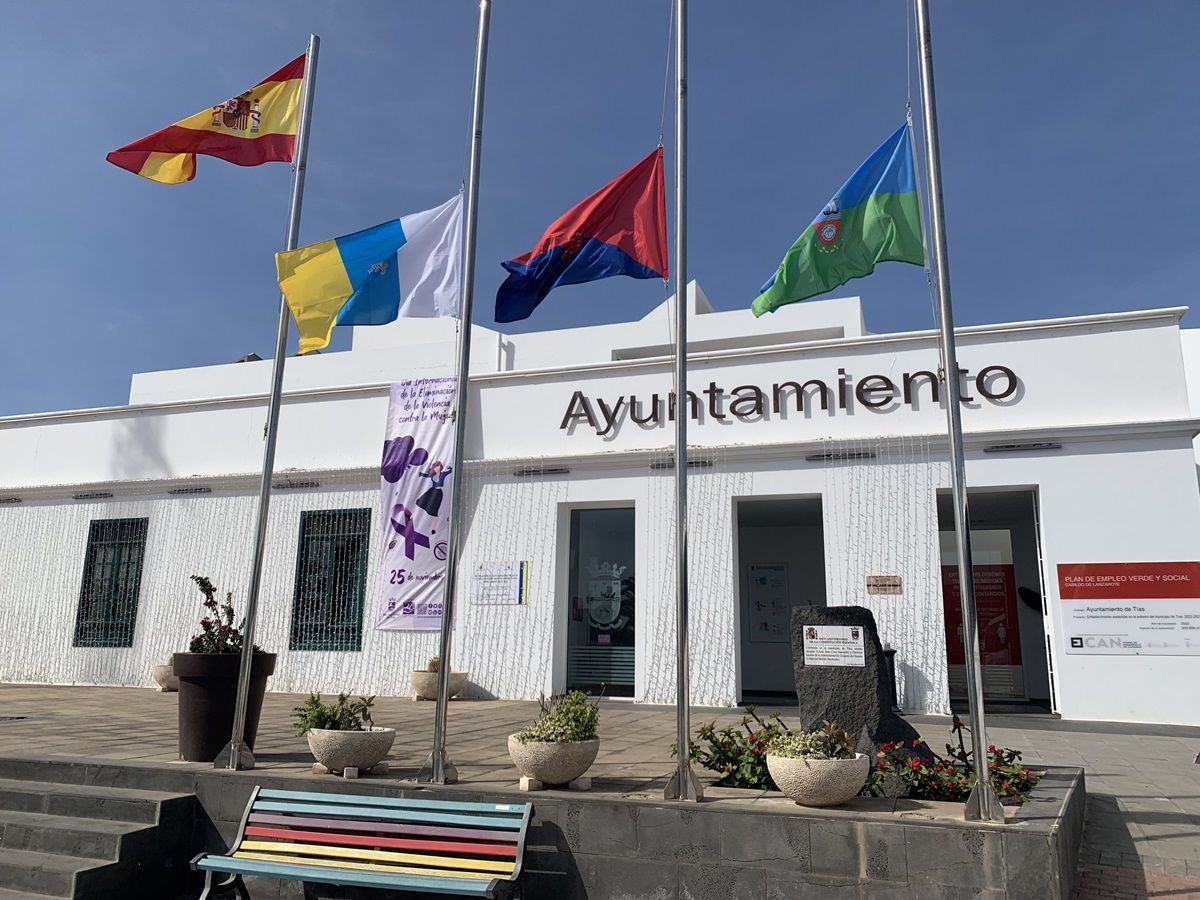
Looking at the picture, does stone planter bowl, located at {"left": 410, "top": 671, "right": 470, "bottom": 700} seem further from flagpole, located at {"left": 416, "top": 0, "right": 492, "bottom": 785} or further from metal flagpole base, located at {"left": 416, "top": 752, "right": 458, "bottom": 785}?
metal flagpole base, located at {"left": 416, "top": 752, "right": 458, "bottom": 785}

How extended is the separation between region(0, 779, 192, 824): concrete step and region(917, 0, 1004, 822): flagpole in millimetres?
5476

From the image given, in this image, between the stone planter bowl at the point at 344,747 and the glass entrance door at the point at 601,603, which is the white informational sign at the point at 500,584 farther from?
the stone planter bowl at the point at 344,747

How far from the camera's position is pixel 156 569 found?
55.5ft

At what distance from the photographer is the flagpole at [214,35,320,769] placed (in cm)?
699

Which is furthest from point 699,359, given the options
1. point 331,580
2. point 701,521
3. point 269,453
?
point 269,453

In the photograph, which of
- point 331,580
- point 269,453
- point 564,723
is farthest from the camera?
point 331,580

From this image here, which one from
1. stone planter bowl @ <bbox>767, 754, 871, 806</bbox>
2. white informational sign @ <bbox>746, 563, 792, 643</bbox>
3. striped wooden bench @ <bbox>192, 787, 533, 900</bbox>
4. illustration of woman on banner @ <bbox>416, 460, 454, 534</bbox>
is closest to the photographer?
striped wooden bench @ <bbox>192, 787, 533, 900</bbox>

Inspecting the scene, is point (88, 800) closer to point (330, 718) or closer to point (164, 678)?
point (330, 718)

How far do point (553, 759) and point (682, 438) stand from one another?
2.40 metres

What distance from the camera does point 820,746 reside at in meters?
5.53

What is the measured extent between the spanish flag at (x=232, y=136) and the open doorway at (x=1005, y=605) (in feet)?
39.9

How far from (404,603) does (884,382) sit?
8563 millimetres

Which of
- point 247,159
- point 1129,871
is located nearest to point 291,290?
point 247,159

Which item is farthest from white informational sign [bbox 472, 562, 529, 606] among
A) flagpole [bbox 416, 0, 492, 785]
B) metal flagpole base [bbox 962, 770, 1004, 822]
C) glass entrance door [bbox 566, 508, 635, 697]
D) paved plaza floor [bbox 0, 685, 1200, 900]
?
metal flagpole base [bbox 962, 770, 1004, 822]
